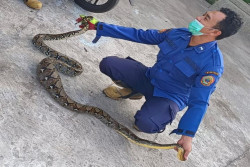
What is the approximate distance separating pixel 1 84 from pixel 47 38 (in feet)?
3.56

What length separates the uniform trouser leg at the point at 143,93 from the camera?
134 inches

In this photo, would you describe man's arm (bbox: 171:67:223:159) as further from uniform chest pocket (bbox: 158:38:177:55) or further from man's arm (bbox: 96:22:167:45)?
man's arm (bbox: 96:22:167:45)

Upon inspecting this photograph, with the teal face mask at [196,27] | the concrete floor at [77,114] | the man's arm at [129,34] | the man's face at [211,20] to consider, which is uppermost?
the man's face at [211,20]

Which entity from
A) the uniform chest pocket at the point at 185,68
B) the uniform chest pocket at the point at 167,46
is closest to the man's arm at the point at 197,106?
the uniform chest pocket at the point at 185,68

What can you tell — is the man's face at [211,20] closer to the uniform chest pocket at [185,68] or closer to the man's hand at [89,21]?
the uniform chest pocket at [185,68]

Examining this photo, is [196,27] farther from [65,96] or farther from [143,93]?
[65,96]

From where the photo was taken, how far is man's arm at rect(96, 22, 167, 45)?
351 centimetres

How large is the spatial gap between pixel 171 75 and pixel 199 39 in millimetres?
494

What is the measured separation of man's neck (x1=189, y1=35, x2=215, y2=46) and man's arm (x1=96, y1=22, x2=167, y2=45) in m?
0.37

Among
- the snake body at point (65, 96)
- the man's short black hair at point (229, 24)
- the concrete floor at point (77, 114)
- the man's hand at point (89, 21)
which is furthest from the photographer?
the man's hand at point (89, 21)

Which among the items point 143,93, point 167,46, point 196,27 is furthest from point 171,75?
point 196,27

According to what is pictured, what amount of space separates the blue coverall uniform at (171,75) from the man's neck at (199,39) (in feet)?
0.12

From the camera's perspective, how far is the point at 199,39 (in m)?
3.28

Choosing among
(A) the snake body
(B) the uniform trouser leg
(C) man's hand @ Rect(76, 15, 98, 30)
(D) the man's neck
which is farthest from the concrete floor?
(D) the man's neck
